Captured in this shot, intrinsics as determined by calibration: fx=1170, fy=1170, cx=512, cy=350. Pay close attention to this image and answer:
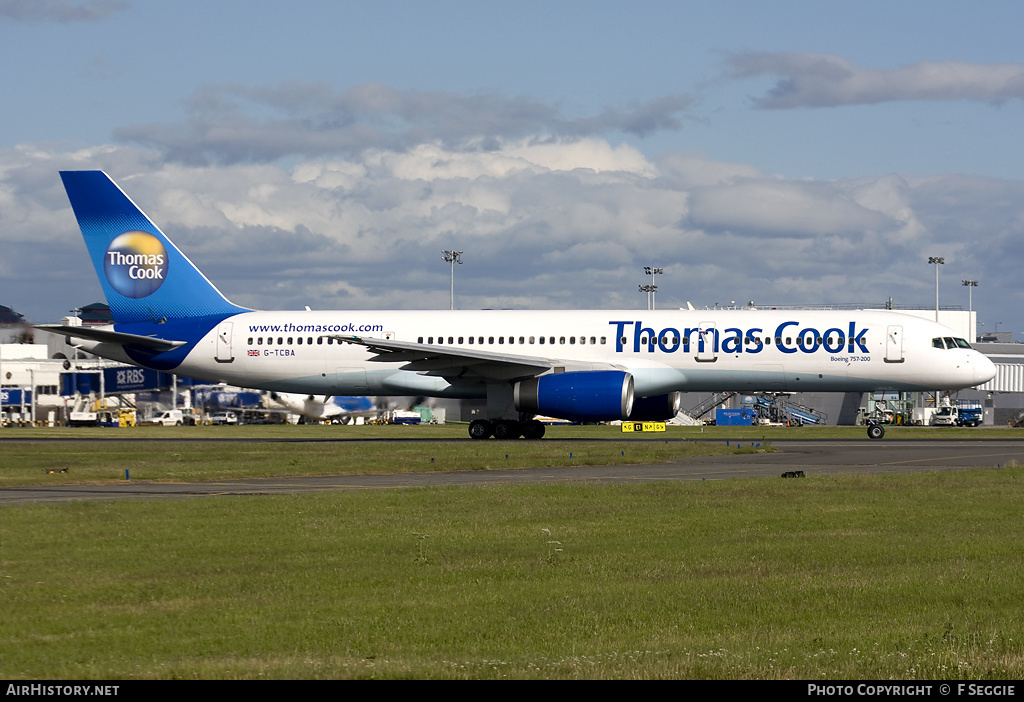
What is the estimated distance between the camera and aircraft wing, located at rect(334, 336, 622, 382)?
4112 cm

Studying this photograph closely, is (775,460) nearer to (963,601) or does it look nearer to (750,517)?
(750,517)

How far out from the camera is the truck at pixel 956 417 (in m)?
86.0

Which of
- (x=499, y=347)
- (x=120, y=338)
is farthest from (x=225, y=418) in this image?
(x=499, y=347)

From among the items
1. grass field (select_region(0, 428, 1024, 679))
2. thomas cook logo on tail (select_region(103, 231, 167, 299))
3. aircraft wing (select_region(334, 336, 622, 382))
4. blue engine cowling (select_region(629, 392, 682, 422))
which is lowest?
grass field (select_region(0, 428, 1024, 679))

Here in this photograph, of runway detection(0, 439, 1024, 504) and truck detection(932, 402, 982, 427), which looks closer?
runway detection(0, 439, 1024, 504)

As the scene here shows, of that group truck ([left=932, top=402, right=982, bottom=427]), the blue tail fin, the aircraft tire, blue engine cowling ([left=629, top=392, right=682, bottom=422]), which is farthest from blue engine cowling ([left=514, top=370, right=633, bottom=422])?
truck ([left=932, top=402, right=982, bottom=427])

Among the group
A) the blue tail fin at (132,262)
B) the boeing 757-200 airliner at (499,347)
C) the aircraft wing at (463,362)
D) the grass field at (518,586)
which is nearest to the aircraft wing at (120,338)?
the boeing 757-200 airliner at (499,347)

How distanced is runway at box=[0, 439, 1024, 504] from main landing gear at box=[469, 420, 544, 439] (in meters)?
11.1

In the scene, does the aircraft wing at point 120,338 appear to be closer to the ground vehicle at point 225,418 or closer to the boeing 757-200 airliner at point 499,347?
the boeing 757-200 airliner at point 499,347

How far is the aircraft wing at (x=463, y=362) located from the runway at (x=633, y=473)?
9755 millimetres

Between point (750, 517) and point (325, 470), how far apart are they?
1329 cm

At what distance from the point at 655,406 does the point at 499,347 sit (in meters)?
6.43

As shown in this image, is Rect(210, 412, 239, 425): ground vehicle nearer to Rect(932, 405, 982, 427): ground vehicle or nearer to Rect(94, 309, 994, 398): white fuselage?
Rect(94, 309, 994, 398): white fuselage
